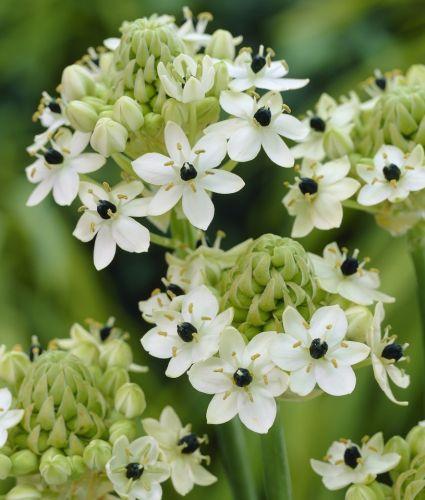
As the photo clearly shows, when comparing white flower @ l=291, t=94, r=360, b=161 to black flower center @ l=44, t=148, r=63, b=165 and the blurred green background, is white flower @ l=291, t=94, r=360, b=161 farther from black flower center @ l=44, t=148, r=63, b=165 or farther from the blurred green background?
the blurred green background

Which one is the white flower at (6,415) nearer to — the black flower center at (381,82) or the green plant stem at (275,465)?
the green plant stem at (275,465)

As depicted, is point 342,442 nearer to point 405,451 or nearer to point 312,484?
point 405,451

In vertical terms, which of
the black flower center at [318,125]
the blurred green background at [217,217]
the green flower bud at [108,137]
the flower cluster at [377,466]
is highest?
the green flower bud at [108,137]

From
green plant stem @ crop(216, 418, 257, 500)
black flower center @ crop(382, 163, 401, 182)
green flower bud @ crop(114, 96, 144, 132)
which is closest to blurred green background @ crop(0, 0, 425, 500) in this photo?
green plant stem @ crop(216, 418, 257, 500)

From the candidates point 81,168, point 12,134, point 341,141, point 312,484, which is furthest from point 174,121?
point 12,134

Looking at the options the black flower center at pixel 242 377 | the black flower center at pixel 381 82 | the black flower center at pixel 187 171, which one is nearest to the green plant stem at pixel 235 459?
the black flower center at pixel 242 377

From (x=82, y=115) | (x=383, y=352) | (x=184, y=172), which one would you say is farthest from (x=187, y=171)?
(x=383, y=352)
